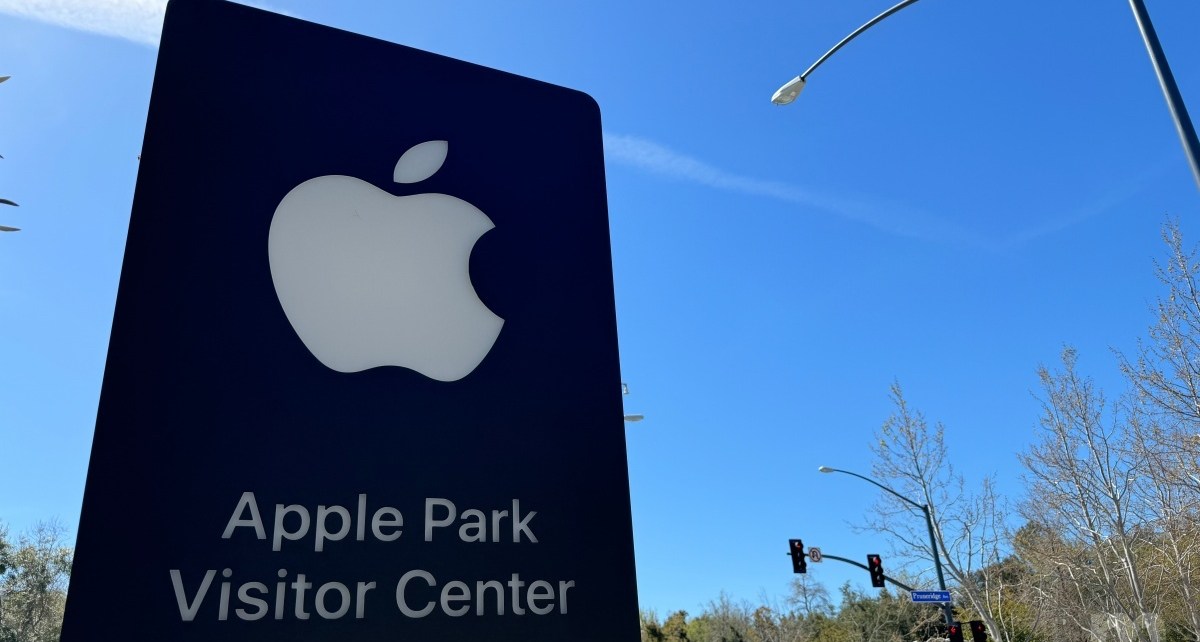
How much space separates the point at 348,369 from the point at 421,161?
0.73 m

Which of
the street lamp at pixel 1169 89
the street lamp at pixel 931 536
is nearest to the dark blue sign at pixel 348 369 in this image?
the street lamp at pixel 1169 89

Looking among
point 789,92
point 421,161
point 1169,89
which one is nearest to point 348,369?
point 421,161

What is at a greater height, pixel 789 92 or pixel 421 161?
pixel 789 92

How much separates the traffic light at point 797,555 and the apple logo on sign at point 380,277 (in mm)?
22882

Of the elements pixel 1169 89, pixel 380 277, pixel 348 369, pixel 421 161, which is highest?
pixel 1169 89

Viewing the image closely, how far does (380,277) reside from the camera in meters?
2.29

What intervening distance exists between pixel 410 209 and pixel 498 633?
1.23 metres

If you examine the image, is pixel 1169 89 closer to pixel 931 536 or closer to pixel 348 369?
pixel 348 369

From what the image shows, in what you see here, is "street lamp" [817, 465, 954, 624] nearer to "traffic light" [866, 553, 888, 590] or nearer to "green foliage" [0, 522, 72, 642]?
"traffic light" [866, 553, 888, 590]

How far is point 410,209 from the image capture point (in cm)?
242

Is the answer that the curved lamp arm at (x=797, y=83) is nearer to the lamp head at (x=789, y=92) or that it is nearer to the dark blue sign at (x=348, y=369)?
the lamp head at (x=789, y=92)

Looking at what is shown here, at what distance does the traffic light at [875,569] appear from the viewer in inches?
883

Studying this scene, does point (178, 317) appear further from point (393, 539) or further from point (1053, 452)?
point (1053, 452)

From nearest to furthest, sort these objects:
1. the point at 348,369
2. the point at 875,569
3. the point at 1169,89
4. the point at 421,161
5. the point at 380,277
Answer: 1. the point at 348,369
2. the point at 380,277
3. the point at 421,161
4. the point at 1169,89
5. the point at 875,569
